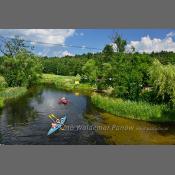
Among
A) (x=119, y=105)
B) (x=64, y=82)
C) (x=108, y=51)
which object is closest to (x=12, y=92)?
(x=64, y=82)

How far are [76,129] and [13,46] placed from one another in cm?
420

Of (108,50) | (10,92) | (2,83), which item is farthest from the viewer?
(10,92)

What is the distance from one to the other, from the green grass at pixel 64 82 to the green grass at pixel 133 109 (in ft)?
1.73

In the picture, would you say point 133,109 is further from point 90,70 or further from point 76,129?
point 76,129

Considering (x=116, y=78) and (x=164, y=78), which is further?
(x=116, y=78)

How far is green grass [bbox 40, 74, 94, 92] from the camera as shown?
55.4ft

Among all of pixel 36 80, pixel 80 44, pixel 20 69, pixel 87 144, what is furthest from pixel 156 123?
pixel 20 69

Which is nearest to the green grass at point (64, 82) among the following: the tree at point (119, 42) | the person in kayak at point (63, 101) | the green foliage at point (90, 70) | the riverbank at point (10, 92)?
the green foliage at point (90, 70)

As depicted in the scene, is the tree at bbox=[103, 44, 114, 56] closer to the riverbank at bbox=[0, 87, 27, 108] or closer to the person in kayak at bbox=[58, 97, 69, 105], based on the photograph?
the person in kayak at bbox=[58, 97, 69, 105]

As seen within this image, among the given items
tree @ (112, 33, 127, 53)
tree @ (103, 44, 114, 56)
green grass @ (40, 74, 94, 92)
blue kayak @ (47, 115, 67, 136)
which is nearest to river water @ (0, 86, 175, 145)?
blue kayak @ (47, 115, 67, 136)

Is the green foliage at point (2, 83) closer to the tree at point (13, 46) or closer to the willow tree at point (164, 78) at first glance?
the tree at point (13, 46)

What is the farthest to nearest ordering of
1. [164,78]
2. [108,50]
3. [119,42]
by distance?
[164,78], [108,50], [119,42]

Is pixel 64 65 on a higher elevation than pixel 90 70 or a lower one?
higher

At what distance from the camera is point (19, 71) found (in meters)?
19.2
